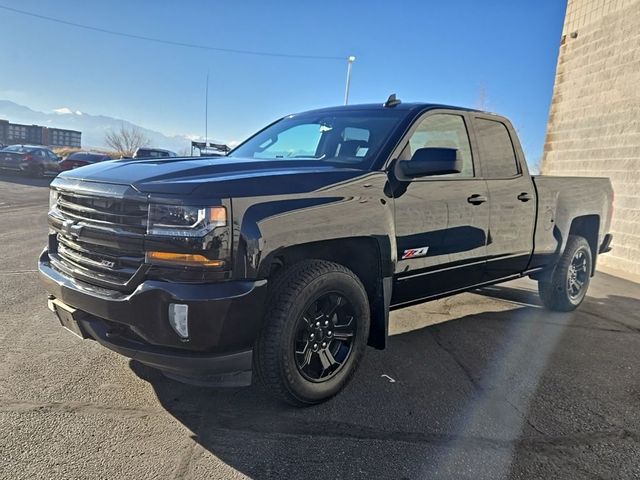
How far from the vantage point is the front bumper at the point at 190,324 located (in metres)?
2.27

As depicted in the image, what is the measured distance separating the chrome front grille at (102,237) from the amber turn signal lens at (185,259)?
11 centimetres

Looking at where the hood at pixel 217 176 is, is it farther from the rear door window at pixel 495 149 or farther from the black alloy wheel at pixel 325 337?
the rear door window at pixel 495 149

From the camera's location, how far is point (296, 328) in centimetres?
266

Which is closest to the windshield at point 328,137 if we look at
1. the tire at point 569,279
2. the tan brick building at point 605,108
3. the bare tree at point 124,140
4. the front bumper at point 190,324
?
the front bumper at point 190,324

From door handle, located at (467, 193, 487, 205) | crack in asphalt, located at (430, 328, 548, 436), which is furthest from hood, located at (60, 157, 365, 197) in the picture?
crack in asphalt, located at (430, 328, 548, 436)

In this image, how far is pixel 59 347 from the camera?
354 cm

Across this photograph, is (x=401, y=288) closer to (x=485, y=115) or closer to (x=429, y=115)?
(x=429, y=115)

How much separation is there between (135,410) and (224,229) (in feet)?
4.37

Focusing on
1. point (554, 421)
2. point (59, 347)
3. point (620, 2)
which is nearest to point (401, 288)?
point (554, 421)

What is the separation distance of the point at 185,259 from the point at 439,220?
1.93m

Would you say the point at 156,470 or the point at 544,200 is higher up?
the point at 544,200

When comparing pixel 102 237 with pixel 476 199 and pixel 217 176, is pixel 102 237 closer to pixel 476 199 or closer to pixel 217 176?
pixel 217 176

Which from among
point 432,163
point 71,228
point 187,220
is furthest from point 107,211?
point 432,163

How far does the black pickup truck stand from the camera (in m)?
2.30
